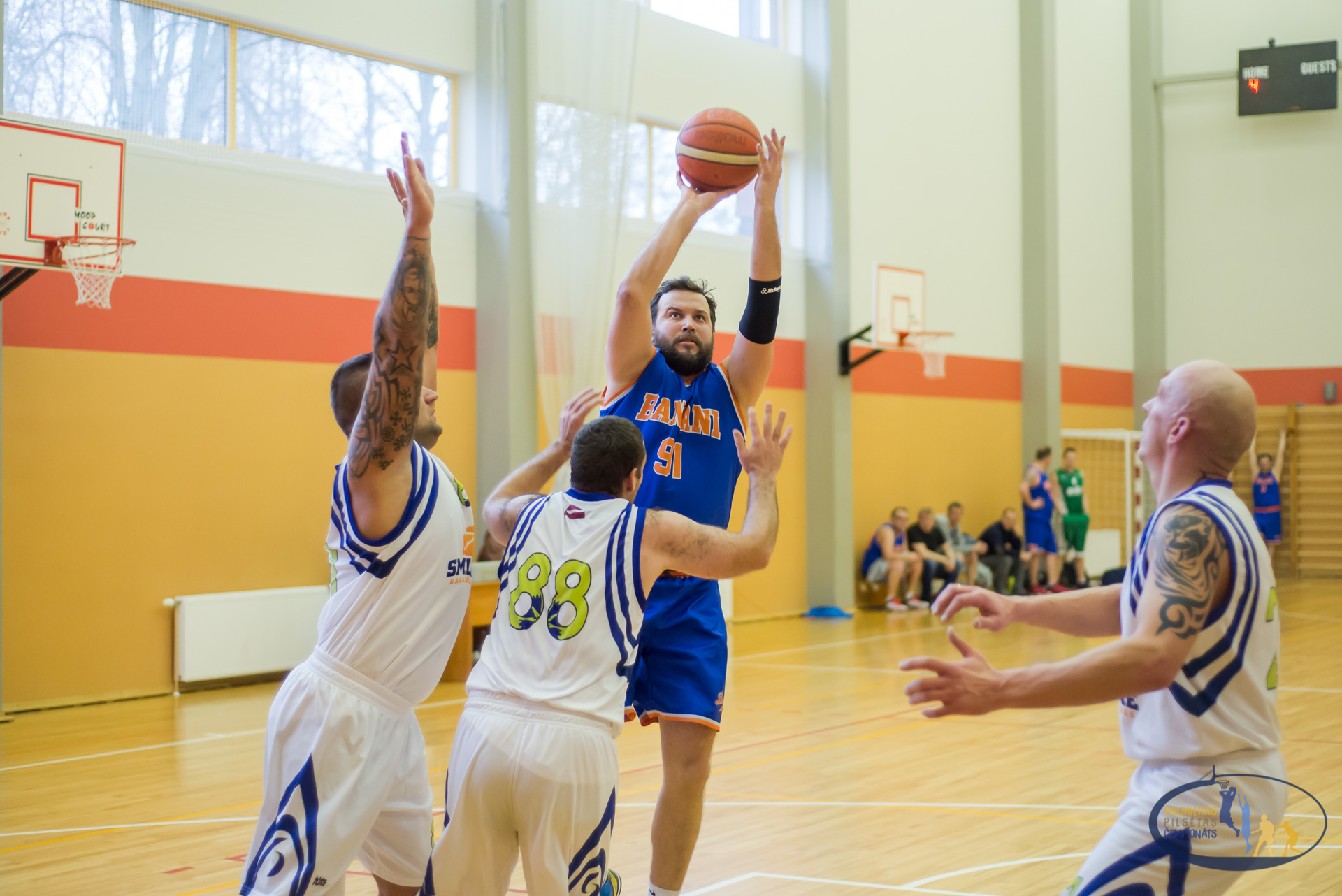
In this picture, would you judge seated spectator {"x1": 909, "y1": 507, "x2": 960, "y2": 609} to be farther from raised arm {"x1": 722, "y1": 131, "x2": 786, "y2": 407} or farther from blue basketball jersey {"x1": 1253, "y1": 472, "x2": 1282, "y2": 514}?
raised arm {"x1": 722, "y1": 131, "x2": 786, "y2": 407}

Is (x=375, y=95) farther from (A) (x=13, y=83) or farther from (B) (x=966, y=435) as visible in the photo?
(B) (x=966, y=435)

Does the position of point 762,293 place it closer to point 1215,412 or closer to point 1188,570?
point 1215,412

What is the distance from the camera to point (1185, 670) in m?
2.31

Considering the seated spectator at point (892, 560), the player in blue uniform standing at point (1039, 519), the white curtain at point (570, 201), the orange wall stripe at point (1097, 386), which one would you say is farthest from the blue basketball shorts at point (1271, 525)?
the white curtain at point (570, 201)

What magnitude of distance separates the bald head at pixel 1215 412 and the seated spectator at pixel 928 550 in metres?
11.7

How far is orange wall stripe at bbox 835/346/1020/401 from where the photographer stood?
14.5 metres

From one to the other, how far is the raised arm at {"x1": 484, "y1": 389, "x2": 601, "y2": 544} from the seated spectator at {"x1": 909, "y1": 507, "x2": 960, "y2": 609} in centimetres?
1106

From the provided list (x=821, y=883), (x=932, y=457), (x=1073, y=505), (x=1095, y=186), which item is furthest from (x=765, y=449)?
(x=1095, y=186)

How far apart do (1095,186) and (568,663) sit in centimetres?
1776

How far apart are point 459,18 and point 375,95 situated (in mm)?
1109

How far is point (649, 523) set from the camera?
9.41 ft

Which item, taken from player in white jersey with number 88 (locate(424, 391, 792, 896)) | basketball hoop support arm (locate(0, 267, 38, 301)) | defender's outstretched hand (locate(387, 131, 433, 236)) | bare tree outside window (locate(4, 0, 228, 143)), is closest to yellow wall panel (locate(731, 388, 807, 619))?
bare tree outside window (locate(4, 0, 228, 143))

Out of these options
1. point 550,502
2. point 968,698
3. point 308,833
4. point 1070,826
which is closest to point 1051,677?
point 968,698

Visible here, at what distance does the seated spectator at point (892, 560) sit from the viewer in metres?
13.7
